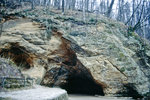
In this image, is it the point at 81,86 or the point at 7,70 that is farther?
the point at 81,86

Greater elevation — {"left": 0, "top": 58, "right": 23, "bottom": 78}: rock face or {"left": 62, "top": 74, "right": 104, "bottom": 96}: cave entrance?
{"left": 0, "top": 58, "right": 23, "bottom": 78}: rock face

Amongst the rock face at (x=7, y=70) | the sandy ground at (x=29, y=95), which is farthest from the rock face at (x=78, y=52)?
the sandy ground at (x=29, y=95)

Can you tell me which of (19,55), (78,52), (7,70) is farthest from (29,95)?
(19,55)

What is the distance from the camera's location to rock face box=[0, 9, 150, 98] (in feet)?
38.1

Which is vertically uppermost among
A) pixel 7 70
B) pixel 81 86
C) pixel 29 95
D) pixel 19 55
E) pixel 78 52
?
pixel 78 52

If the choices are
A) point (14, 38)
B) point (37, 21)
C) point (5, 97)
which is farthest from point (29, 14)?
point (5, 97)

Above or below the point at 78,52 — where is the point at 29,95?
below

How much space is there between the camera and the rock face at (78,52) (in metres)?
11.6

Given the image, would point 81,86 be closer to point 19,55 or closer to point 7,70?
point 19,55

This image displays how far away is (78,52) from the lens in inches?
481

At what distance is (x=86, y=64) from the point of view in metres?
11.8

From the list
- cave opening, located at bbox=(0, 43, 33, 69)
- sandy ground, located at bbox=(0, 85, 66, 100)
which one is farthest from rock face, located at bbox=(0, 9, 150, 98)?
sandy ground, located at bbox=(0, 85, 66, 100)

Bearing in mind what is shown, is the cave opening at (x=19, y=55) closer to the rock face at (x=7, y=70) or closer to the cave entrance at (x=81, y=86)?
the rock face at (x=7, y=70)

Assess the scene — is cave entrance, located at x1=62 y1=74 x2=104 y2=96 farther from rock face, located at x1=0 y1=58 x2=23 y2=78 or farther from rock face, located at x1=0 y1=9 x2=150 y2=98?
rock face, located at x1=0 y1=58 x2=23 y2=78
